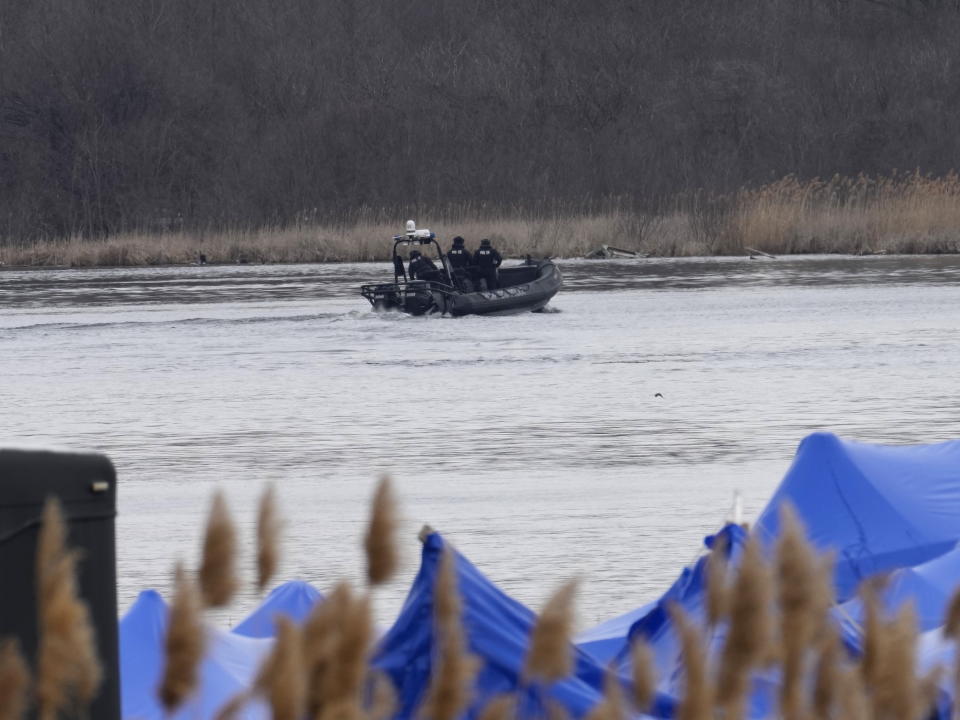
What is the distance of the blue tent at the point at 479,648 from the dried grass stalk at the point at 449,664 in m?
2.46

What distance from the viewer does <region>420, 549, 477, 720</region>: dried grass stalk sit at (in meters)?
2.44

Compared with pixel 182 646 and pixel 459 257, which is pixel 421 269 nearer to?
pixel 459 257

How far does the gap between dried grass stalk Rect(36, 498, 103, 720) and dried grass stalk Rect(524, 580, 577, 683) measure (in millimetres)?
569

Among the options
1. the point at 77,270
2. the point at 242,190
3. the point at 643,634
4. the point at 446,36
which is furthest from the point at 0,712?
the point at 446,36

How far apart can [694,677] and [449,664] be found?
1.03 feet

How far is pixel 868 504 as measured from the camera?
920cm

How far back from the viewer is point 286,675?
2.33 metres

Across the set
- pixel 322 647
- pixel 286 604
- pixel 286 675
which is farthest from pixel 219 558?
pixel 286 604

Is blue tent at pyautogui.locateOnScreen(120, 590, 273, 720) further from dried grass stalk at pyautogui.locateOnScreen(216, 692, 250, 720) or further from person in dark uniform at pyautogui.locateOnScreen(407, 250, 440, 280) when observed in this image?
person in dark uniform at pyautogui.locateOnScreen(407, 250, 440, 280)

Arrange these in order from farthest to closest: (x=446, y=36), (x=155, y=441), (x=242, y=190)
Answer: (x=446, y=36)
(x=242, y=190)
(x=155, y=441)

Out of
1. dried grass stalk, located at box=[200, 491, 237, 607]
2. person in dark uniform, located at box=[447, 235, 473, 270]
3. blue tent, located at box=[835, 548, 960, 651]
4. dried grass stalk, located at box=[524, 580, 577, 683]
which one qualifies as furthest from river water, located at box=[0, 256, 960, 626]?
blue tent, located at box=[835, 548, 960, 651]

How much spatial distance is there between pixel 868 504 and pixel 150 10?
243 ft

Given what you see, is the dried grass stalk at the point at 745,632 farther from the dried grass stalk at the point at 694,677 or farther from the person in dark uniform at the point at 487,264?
the person in dark uniform at the point at 487,264

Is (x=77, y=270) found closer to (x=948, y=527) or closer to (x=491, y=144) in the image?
(x=491, y=144)
